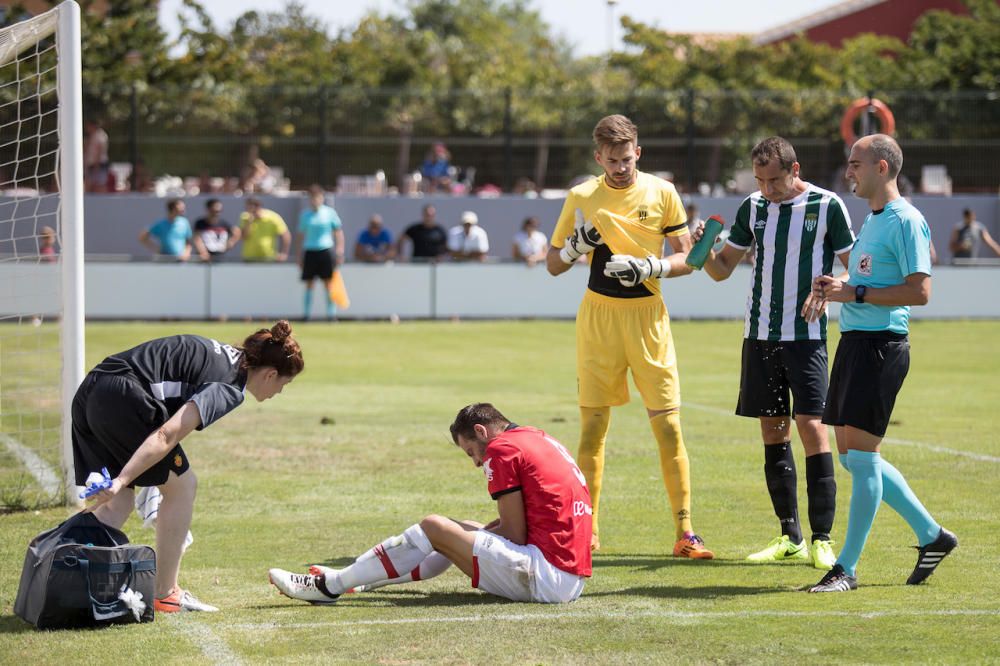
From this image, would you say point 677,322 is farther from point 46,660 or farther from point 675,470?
point 46,660

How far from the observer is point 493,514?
340 inches

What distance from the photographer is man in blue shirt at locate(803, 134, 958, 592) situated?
6.45 metres

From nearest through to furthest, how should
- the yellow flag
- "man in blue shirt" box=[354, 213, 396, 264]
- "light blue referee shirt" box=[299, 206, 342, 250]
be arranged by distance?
"light blue referee shirt" box=[299, 206, 342, 250], the yellow flag, "man in blue shirt" box=[354, 213, 396, 264]

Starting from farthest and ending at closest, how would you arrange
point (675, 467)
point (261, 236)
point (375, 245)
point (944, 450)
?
point (375, 245) → point (261, 236) → point (944, 450) → point (675, 467)

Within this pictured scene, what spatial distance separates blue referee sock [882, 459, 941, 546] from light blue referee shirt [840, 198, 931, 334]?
704mm

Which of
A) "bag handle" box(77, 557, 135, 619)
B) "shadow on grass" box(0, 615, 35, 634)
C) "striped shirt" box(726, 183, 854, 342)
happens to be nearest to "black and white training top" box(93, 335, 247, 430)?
"bag handle" box(77, 557, 135, 619)

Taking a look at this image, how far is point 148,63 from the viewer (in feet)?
130

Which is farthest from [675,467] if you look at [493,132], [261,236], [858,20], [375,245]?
[858,20]

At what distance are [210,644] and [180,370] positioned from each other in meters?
1.18

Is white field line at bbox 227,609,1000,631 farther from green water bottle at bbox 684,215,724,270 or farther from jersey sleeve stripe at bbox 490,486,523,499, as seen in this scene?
green water bottle at bbox 684,215,724,270

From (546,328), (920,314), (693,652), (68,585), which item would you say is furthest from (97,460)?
(920,314)

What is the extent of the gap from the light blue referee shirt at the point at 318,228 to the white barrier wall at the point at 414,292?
156 centimetres

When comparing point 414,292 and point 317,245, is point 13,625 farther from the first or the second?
point 414,292

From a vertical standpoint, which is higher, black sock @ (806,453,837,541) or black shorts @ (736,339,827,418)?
black shorts @ (736,339,827,418)
